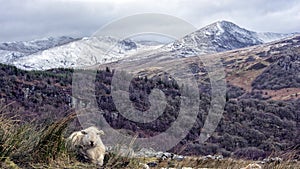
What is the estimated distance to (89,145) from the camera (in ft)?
20.5

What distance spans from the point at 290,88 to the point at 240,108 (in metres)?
51.4

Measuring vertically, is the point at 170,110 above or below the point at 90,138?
below

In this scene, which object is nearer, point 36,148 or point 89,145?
point 36,148

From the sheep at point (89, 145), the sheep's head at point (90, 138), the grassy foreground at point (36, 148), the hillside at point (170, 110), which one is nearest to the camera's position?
the grassy foreground at point (36, 148)

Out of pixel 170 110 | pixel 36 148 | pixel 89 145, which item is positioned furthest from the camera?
pixel 170 110

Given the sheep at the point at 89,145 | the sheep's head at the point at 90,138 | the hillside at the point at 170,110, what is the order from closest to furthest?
the sheep at the point at 89,145
the sheep's head at the point at 90,138
the hillside at the point at 170,110

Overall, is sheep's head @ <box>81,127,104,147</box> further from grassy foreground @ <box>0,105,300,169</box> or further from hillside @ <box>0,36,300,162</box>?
hillside @ <box>0,36,300,162</box>

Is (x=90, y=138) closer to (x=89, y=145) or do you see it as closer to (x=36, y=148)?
(x=89, y=145)

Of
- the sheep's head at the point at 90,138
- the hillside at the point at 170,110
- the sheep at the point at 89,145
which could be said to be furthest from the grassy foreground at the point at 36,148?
the hillside at the point at 170,110

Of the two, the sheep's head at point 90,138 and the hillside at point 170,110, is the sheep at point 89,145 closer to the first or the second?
the sheep's head at point 90,138

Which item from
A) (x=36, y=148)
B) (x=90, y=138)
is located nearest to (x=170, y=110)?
(x=90, y=138)

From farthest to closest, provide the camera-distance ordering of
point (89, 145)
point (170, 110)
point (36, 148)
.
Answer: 1. point (170, 110)
2. point (89, 145)
3. point (36, 148)

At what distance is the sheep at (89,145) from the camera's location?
6.03m

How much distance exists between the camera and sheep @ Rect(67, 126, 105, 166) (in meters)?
6.03
